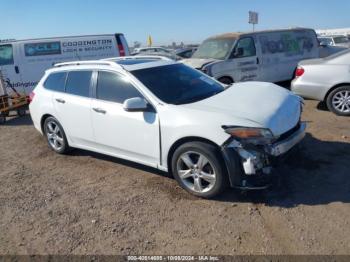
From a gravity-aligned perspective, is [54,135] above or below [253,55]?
below

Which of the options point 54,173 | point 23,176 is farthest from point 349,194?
point 23,176

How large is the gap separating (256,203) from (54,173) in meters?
3.12

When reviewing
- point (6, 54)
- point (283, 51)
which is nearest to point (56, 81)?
point (6, 54)

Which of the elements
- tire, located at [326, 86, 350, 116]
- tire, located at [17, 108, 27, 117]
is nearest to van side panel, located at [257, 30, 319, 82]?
tire, located at [326, 86, 350, 116]

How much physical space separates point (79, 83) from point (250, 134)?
2931 mm

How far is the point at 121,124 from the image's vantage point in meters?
4.36

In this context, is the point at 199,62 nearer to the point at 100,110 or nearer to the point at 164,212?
the point at 100,110

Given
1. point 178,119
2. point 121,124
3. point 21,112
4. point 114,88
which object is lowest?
point 21,112

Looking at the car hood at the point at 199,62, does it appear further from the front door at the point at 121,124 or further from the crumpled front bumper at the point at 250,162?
the crumpled front bumper at the point at 250,162

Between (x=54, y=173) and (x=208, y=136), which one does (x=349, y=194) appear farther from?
(x=54, y=173)

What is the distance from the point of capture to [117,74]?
4527mm

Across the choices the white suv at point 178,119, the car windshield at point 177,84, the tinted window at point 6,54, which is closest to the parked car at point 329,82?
the white suv at point 178,119

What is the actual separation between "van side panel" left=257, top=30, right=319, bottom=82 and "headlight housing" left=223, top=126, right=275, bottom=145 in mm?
6199

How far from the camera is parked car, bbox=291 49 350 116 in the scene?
6.67 m
